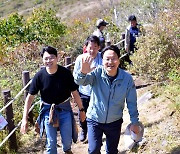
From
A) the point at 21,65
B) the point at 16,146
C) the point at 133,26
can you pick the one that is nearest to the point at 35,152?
the point at 16,146

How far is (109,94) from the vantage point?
3340 millimetres

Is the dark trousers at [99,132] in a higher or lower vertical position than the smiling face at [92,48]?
lower

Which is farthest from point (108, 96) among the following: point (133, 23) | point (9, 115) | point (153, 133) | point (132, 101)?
point (133, 23)

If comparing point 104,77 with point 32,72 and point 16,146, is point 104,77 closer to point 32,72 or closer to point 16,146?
Result: point 16,146

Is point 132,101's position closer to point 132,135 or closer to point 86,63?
point 132,135

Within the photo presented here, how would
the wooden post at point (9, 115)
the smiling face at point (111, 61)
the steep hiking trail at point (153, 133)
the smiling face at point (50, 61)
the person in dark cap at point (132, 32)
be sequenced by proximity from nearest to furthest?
1. the smiling face at point (111, 61)
2. the smiling face at point (50, 61)
3. the steep hiking trail at point (153, 133)
4. the wooden post at point (9, 115)
5. the person in dark cap at point (132, 32)

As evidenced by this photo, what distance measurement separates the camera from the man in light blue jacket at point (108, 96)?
3277 mm

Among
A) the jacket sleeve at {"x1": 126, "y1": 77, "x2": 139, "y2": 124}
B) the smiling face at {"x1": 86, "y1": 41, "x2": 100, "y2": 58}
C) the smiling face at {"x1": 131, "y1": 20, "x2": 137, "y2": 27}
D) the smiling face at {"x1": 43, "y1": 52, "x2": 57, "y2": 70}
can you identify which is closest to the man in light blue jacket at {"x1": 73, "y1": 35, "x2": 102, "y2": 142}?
the smiling face at {"x1": 86, "y1": 41, "x2": 100, "y2": 58}

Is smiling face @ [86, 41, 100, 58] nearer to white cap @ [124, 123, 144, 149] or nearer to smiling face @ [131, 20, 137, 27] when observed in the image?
white cap @ [124, 123, 144, 149]

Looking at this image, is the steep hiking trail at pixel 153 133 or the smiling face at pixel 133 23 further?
the smiling face at pixel 133 23

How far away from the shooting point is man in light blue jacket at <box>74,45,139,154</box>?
328 cm

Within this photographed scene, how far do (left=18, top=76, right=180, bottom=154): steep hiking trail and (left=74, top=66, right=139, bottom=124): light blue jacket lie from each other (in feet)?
3.13

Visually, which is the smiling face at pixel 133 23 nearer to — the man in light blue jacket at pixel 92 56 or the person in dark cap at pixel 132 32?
the person in dark cap at pixel 132 32

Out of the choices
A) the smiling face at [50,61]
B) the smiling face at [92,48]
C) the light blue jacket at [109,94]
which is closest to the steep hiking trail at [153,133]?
the light blue jacket at [109,94]
